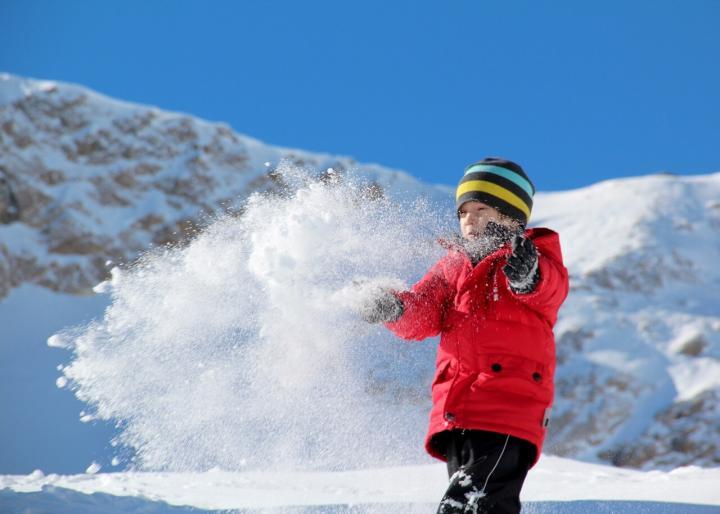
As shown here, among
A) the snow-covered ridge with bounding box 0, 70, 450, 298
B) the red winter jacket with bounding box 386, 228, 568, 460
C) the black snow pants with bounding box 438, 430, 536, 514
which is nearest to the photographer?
the black snow pants with bounding box 438, 430, 536, 514

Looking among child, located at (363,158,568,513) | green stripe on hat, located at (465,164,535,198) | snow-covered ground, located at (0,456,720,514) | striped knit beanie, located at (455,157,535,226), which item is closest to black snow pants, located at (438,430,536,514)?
child, located at (363,158,568,513)

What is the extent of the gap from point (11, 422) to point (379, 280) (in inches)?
768

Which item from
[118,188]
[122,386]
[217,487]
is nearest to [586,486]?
[217,487]

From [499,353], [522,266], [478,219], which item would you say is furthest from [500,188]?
[499,353]

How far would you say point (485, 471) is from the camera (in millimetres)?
2535

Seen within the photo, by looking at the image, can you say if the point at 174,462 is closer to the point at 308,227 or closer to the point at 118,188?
the point at 308,227

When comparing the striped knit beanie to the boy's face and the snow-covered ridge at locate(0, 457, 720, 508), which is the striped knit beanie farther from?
the snow-covered ridge at locate(0, 457, 720, 508)

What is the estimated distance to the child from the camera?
2545mm

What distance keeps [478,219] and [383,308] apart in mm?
515

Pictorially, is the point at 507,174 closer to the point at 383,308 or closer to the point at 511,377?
the point at 383,308

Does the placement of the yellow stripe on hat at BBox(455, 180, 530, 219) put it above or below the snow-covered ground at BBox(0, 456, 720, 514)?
above

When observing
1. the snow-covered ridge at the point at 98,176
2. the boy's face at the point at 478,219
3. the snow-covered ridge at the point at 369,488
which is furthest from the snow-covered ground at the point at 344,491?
the snow-covered ridge at the point at 98,176

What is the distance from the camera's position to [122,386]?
418cm

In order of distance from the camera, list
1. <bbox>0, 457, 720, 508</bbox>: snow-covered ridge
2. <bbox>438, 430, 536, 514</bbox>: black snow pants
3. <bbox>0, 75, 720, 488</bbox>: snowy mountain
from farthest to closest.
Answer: <bbox>0, 457, 720, 508</bbox>: snow-covered ridge < <bbox>0, 75, 720, 488</bbox>: snowy mountain < <bbox>438, 430, 536, 514</bbox>: black snow pants
